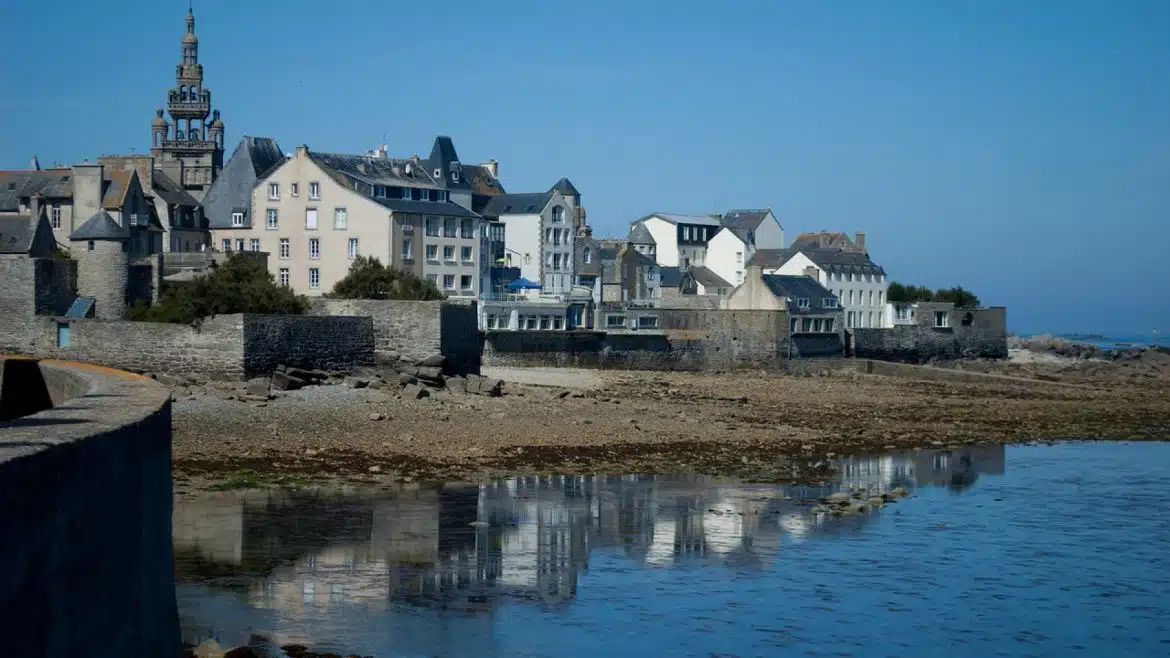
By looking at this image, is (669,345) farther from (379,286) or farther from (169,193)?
(169,193)

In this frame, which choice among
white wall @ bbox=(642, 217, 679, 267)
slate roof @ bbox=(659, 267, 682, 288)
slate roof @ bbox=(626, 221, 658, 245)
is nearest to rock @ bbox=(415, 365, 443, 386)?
slate roof @ bbox=(659, 267, 682, 288)

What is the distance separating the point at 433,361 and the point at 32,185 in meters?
26.9

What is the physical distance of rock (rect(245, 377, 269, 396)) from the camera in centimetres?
3203

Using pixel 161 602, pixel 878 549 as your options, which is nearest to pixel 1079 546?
pixel 878 549

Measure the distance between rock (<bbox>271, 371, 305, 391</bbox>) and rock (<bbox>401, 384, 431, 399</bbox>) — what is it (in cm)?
257

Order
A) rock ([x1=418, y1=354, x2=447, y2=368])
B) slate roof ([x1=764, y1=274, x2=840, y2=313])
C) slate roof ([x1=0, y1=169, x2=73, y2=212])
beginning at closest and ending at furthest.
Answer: rock ([x1=418, y1=354, x2=447, y2=368])
slate roof ([x1=0, y1=169, x2=73, y2=212])
slate roof ([x1=764, y1=274, x2=840, y2=313])

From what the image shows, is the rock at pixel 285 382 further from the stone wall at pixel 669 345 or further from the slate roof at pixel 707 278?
the slate roof at pixel 707 278

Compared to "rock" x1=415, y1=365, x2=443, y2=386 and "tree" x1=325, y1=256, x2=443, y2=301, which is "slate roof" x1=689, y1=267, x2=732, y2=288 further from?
"rock" x1=415, y1=365, x2=443, y2=386

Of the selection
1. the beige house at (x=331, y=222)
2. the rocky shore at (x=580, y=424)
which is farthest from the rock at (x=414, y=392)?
the beige house at (x=331, y=222)

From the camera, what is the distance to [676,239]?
9056cm

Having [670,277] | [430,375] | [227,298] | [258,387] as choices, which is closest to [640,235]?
[670,277]

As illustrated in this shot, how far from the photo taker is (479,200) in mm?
75250

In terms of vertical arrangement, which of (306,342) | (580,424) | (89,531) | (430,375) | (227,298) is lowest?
(580,424)

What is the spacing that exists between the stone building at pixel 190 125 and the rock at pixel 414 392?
181 feet
